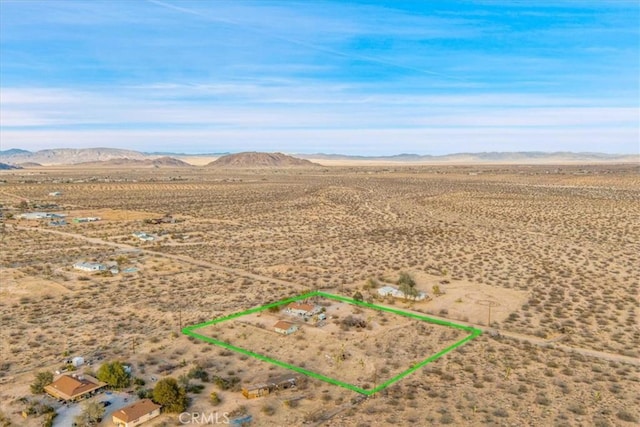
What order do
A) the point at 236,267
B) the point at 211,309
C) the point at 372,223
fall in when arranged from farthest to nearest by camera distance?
1. the point at 372,223
2. the point at 236,267
3. the point at 211,309

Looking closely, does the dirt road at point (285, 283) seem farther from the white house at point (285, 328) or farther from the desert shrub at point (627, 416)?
the white house at point (285, 328)

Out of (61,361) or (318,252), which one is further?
(318,252)

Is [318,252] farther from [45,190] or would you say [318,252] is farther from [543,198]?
[45,190]

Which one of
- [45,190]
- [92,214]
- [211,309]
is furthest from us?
[45,190]

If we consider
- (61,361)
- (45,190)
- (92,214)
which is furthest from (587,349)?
(45,190)

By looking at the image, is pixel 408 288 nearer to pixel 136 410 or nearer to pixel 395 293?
pixel 395 293
